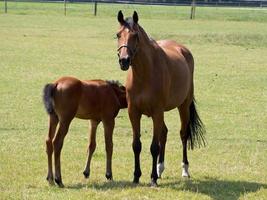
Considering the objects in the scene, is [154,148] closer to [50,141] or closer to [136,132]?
[136,132]

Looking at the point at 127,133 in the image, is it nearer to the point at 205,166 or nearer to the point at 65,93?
the point at 205,166

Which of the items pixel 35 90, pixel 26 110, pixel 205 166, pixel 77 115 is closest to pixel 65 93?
pixel 77 115

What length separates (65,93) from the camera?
7164 millimetres

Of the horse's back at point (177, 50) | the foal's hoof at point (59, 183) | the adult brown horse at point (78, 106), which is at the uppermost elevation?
the horse's back at point (177, 50)

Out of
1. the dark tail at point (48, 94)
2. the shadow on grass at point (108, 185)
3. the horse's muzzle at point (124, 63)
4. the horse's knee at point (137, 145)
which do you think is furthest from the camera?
the horse's knee at point (137, 145)

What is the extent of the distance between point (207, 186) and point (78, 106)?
6.42 ft

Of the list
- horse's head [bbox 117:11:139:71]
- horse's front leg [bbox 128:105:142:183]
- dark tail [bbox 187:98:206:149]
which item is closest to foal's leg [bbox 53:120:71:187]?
horse's front leg [bbox 128:105:142:183]

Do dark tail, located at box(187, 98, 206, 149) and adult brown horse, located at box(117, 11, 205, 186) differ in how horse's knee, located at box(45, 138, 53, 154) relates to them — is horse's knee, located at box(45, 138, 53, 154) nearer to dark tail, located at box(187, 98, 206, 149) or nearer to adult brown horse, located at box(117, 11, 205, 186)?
adult brown horse, located at box(117, 11, 205, 186)

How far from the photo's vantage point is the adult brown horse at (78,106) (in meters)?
7.18

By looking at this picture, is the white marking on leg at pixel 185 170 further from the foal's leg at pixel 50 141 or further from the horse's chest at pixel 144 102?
the foal's leg at pixel 50 141

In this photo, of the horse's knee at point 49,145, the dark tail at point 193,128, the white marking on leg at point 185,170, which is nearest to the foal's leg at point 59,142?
the horse's knee at point 49,145

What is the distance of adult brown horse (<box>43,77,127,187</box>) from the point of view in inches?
283

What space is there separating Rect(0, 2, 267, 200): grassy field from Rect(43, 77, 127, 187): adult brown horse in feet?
1.46

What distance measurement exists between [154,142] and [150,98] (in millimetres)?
601
